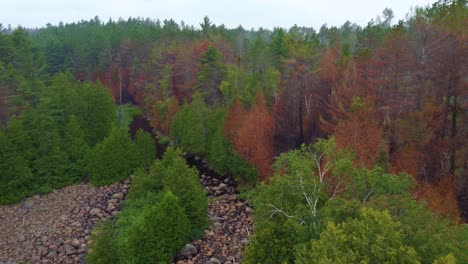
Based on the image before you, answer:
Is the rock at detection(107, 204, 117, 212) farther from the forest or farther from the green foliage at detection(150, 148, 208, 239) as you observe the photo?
the green foliage at detection(150, 148, 208, 239)

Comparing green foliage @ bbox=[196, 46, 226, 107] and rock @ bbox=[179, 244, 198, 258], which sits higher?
green foliage @ bbox=[196, 46, 226, 107]

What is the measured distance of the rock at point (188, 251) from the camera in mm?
23547

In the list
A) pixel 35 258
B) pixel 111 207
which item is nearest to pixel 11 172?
pixel 111 207

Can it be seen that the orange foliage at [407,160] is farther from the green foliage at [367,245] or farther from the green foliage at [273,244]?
the green foliage at [367,245]

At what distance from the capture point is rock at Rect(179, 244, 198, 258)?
23547mm

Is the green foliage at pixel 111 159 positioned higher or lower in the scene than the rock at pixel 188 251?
higher

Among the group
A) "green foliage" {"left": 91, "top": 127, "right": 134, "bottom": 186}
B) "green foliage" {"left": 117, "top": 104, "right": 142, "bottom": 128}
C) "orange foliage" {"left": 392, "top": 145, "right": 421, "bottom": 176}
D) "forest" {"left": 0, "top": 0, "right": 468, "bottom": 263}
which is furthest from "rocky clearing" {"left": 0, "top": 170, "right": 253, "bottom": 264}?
"green foliage" {"left": 117, "top": 104, "right": 142, "bottom": 128}

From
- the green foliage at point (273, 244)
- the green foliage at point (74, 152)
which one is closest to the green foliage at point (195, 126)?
the green foliage at point (74, 152)

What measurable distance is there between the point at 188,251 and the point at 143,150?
1575 centimetres

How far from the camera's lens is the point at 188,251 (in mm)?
23781

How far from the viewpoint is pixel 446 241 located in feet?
40.0

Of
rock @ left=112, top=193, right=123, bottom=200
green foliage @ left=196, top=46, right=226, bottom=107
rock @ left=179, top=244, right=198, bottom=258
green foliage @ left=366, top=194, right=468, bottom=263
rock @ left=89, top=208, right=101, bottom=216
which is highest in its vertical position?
green foliage @ left=196, top=46, right=226, bottom=107

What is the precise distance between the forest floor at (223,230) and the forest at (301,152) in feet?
3.87

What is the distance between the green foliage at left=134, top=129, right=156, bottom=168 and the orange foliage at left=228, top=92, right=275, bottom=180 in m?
9.54
